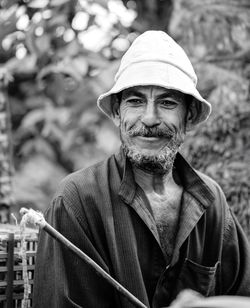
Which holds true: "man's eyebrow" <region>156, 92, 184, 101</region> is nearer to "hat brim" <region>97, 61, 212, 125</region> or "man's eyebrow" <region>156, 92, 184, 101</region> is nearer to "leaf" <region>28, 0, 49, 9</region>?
"hat brim" <region>97, 61, 212, 125</region>

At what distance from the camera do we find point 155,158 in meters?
3.09

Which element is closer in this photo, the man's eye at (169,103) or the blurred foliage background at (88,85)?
the man's eye at (169,103)

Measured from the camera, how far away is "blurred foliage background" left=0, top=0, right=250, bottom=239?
197 inches

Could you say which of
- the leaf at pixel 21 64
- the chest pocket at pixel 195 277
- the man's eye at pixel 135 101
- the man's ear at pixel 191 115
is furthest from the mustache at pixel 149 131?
the leaf at pixel 21 64

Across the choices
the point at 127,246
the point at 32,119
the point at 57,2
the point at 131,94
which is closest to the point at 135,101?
the point at 131,94

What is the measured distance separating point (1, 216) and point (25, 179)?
2.47 metres

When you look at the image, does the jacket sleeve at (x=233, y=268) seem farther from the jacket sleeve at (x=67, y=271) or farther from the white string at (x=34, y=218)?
the white string at (x=34, y=218)

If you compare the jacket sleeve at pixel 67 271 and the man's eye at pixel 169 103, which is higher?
the man's eye at pixel 169 103

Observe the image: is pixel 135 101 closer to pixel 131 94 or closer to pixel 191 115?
pixel 131 94

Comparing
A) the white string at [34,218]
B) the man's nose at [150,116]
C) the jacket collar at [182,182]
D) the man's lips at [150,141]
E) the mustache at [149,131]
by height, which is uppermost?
the man's nose at [150,116]

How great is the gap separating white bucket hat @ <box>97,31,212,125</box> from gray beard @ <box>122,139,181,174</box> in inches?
9.9

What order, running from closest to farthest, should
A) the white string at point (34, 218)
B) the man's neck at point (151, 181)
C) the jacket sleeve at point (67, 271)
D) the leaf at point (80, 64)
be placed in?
the white string at point (34, 218) → the jacket sleeve at point (67, 271) → the man's neck at point (151, 181) → the leaf at point (80, 64)

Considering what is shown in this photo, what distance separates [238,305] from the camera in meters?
1.32

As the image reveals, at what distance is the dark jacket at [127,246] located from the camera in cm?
281
